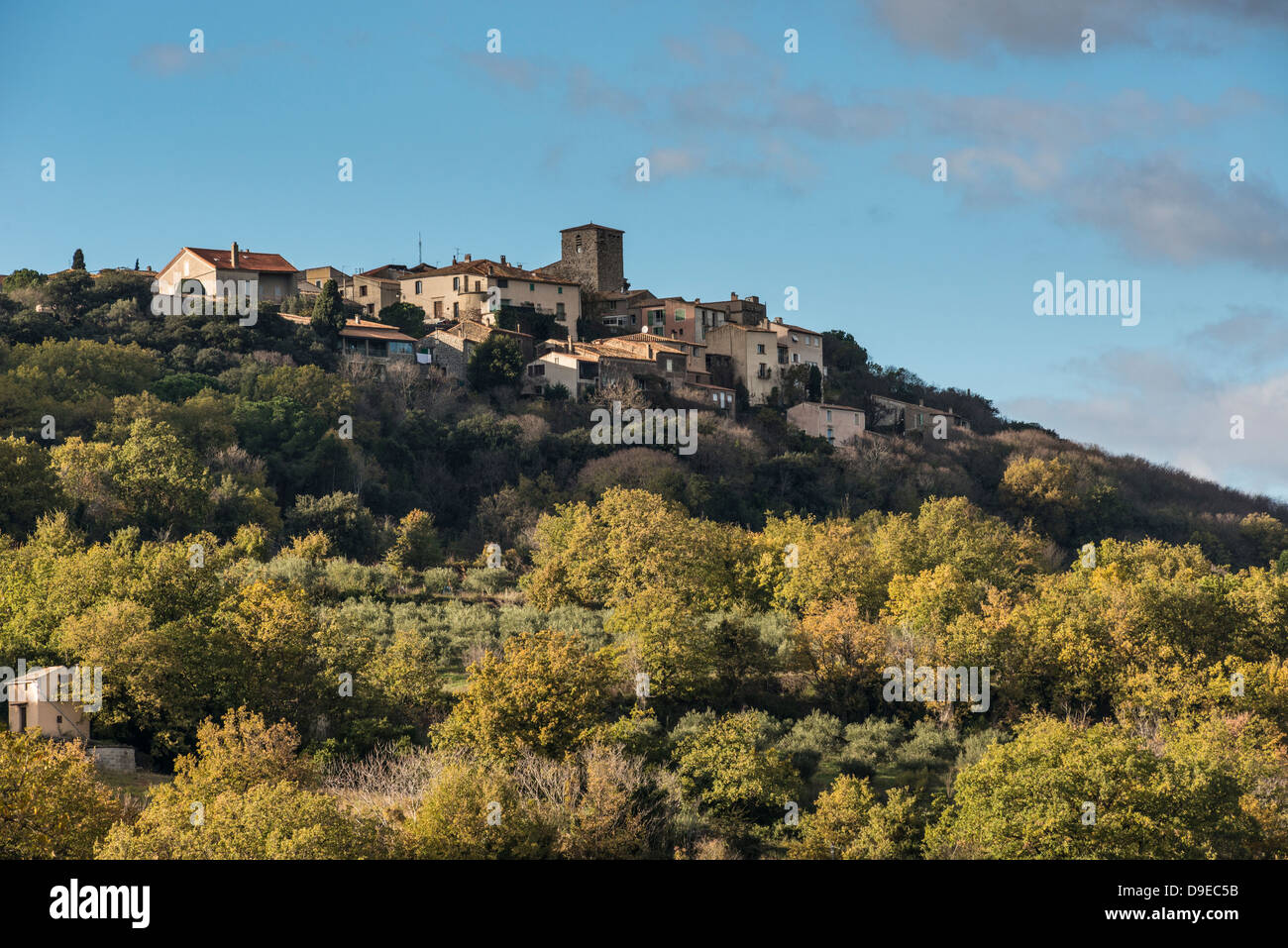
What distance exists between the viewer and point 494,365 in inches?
3393

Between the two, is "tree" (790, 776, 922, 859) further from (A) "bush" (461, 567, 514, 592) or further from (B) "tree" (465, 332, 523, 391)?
(B) "tree" (465, 332, 523, 391)

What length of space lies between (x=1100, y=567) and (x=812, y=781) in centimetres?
2384

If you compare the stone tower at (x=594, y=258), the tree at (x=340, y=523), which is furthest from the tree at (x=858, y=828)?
the stone tower at (x=594, y=258)

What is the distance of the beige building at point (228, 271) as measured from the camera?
90750 millimetres

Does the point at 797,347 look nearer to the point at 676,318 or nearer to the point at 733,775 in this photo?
the point at 676,318

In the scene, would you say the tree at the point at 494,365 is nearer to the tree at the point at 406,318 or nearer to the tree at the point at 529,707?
the tree at the point at 406,318

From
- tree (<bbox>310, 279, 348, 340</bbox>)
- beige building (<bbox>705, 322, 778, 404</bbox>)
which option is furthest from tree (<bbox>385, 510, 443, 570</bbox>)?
beige building (<bbox>705, 322, 778, 404</bbox>)

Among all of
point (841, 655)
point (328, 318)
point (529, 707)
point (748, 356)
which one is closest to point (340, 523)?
point (841, 655)

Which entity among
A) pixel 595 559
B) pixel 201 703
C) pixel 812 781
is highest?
pixel 595 559

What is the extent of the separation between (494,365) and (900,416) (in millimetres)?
29145

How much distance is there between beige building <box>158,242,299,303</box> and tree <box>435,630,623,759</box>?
53.3 metres

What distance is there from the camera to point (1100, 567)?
61.7 m
